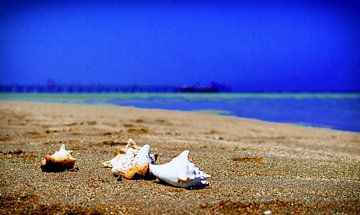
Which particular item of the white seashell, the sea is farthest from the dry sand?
the sea

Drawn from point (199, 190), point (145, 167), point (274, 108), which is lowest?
point (274, 108)

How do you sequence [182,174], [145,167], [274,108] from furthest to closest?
[274,108] < [145,167] < [182,174]

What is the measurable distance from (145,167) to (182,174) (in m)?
0.58

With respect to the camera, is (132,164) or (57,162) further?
(57,162)

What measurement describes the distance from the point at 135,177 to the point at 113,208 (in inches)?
42.9

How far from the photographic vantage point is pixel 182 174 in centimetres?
399

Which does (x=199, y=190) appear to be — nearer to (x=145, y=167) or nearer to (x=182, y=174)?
(x=182, y=174)

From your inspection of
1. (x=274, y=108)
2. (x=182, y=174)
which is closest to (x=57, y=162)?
A: (x=182, y=174)

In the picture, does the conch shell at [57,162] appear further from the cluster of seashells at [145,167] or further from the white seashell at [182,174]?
the white seashell at [182,174]

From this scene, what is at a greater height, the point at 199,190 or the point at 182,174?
the point at 182,174

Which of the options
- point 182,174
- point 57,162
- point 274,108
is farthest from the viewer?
point 274,108

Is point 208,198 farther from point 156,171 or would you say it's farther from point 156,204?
point 156,171

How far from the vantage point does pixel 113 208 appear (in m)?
3.37

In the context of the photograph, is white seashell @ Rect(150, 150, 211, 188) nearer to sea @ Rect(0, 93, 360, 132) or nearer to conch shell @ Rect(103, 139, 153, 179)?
conch shell @ Rect(103, 139, 153, 179)
